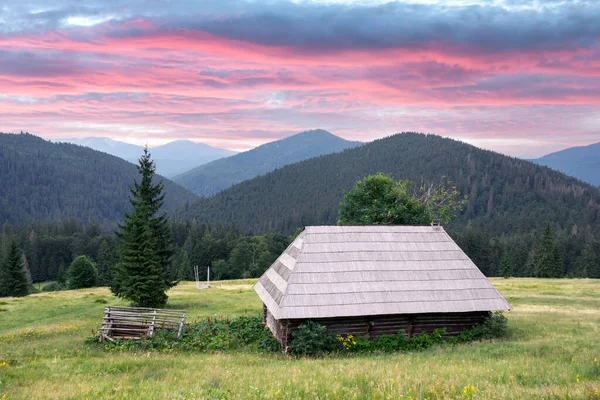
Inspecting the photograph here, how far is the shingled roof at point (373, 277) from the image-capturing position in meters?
20.4

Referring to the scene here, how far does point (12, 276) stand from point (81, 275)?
16217mm

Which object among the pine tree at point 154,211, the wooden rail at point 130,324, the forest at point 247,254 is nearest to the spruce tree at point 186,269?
the forest at point 247,254

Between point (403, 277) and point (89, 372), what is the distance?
14.1 metres

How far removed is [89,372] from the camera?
14.6 m

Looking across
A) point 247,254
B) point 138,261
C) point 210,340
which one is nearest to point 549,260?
point 247,254

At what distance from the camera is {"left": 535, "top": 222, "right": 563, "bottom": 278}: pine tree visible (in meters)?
88.1

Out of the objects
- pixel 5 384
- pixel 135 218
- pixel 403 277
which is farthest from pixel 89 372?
pixel 135 218

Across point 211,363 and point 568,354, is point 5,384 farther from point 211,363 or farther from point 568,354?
point 568,354

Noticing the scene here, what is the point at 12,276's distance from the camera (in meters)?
73.6

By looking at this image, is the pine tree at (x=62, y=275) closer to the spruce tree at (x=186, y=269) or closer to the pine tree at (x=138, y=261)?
the spruce tree at (x=186, y=269)

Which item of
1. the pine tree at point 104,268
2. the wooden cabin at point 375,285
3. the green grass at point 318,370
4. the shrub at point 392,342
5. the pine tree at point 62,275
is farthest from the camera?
the pine tree at point 62,275

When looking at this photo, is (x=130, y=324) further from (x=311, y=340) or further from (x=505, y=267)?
(x=505, y=267)

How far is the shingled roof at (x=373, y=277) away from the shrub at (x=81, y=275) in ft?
251

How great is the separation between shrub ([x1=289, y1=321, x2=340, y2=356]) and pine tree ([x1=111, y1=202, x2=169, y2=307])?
636 inches
